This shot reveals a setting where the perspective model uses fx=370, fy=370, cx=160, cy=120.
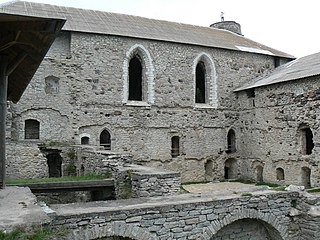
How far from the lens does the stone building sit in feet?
55.7

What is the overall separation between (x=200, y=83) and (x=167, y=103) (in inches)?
139

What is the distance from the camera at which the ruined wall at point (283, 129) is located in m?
16.8

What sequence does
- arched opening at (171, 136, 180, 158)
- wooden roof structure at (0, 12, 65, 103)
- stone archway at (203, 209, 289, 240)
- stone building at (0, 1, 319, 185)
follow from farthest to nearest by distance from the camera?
arched opening at (171, 136, 180, 158), stone building at (0, 1, 319, 185), stone archway at (203, 209, 289, 240), wooden roof structure at (0, 12, 65, 103)

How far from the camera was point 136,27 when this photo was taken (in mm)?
19844

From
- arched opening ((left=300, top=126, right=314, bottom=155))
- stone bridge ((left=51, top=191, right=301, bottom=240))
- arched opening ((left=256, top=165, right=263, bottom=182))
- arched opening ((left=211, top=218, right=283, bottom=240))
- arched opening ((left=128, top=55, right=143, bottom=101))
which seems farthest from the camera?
arched opening ((left=128, top=55, right=143, bottom=101))

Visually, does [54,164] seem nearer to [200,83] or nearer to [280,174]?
[200,83]

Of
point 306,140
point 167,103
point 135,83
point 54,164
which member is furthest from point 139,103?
point 306,140

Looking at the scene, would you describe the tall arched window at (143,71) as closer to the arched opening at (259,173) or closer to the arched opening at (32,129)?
the arched opening at (32,129)

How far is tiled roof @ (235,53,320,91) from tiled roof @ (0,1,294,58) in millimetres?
2289

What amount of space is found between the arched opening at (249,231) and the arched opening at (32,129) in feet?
36.7

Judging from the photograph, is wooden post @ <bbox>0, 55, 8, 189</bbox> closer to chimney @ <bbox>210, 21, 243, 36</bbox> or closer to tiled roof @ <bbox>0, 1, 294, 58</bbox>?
tiled roof @ <bbox>0, 1, 294, 58</bbox>

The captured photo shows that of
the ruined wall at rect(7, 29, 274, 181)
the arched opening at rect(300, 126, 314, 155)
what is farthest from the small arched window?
the ruined wall at rect(7, 29, 274, 181)

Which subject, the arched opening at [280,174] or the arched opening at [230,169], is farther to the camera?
the arched opening at [230,169]

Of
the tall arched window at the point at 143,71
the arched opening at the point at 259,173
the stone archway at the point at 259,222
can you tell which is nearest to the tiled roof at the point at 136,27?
the tall arched window at the point at 143,71
